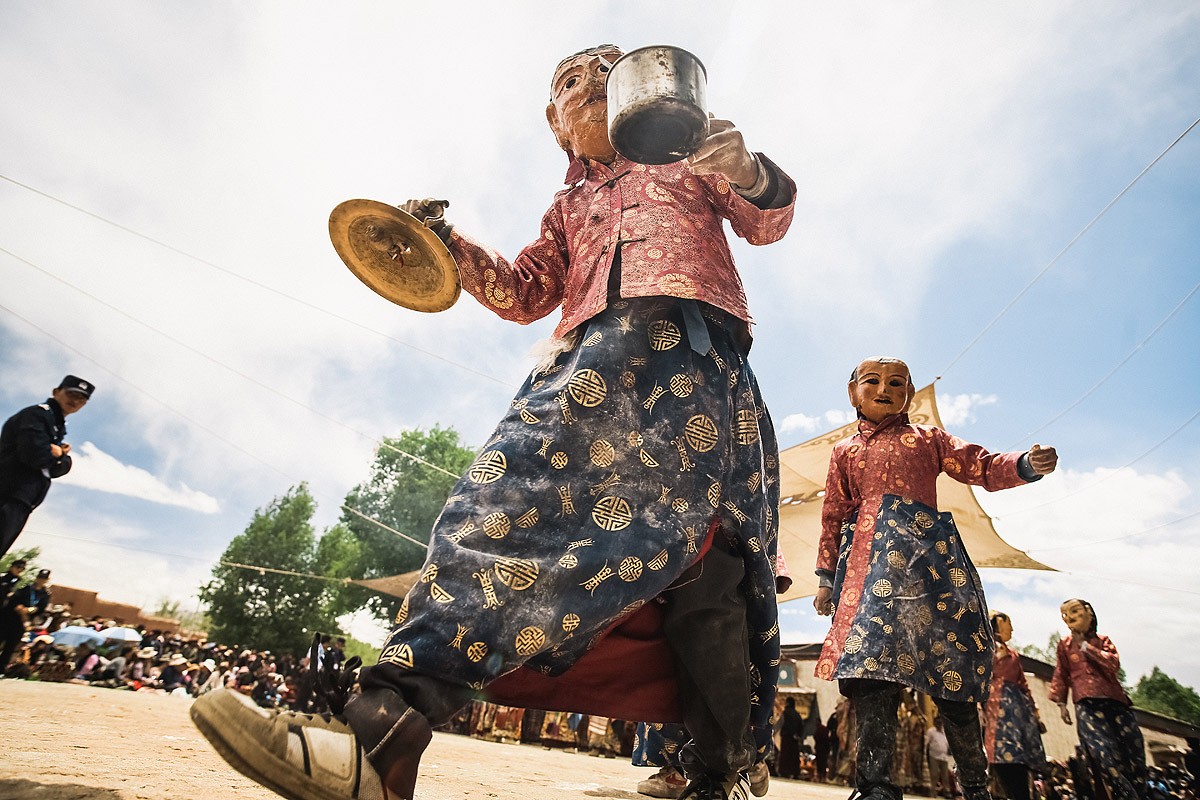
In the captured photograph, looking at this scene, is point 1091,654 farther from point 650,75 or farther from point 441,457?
point 441,457

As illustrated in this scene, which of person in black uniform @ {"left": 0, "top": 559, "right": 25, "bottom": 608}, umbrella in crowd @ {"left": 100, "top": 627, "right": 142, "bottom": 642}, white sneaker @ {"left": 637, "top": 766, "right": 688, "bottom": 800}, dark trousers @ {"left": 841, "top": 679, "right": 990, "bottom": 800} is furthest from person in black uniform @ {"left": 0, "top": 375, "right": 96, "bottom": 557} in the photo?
umbrella in crowd @ {"left": 100, "top": 627, "right": 142, "bottom": 642}

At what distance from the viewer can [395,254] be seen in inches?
77.1

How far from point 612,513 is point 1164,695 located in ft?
196

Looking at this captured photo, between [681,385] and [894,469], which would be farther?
[894,469]

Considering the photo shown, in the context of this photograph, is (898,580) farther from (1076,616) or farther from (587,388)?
(1076,616)

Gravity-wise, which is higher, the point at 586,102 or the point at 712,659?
the point at 586,102

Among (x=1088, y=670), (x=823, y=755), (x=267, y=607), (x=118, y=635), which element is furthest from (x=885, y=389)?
(x=267, y=607)

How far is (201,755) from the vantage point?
2330 millimetres

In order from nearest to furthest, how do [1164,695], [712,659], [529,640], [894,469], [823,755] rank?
[529,640]
[712,659]
[894,469]
[823,755]
[1164,695]

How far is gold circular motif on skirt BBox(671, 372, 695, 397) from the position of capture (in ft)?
5.84

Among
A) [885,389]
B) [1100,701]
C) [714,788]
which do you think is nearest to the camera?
[714,788]

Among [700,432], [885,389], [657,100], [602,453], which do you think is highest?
[885,389]

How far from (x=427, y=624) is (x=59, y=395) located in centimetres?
480

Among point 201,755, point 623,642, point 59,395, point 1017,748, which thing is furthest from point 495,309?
point 1017,748
